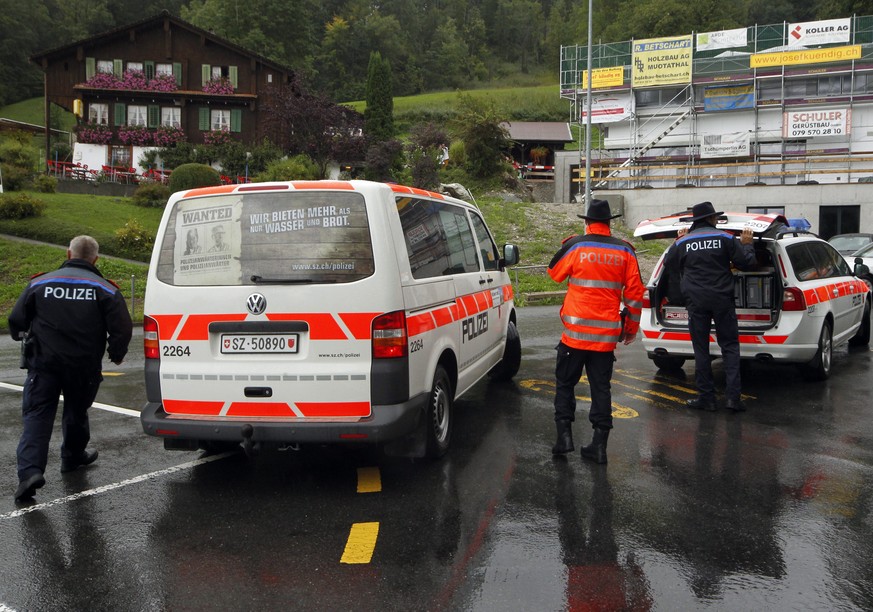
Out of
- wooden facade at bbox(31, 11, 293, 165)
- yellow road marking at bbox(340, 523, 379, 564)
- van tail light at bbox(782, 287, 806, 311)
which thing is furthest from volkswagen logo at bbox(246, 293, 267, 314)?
wooden facade at bbox(31, 11, 293, 165)

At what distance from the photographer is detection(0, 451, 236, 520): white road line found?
481 cm

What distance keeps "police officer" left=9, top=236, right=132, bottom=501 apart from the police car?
5241 millimetres

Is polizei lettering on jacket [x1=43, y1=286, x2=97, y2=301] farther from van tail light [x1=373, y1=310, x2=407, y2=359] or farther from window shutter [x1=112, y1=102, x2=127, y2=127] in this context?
window shutter [x1=112, y1=102, x2=127, y2=127]

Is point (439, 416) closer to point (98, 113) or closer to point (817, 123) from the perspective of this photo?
point (817, 123)

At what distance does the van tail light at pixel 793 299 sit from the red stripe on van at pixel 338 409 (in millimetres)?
5228

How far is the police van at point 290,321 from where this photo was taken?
4.87m

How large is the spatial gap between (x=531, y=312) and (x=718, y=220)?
926 centimetres

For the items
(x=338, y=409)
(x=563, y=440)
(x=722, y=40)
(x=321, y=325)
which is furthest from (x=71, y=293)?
(x=722, y=40)

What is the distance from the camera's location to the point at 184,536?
4391mm

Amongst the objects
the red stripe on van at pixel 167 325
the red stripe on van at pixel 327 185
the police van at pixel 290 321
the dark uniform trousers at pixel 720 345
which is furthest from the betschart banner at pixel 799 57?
the red stripe on van at pixel 167 325

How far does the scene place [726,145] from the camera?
1647 inches

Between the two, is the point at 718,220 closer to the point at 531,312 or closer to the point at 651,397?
the point at 651,397

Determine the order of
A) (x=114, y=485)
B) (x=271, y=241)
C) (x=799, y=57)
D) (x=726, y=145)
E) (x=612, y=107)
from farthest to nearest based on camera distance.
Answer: (x=612, y=107) → (x=726, y=145) → (x=799, y=57) → (x=114, y=485) → (x=271, y=241)

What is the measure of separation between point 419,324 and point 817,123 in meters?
41.8
